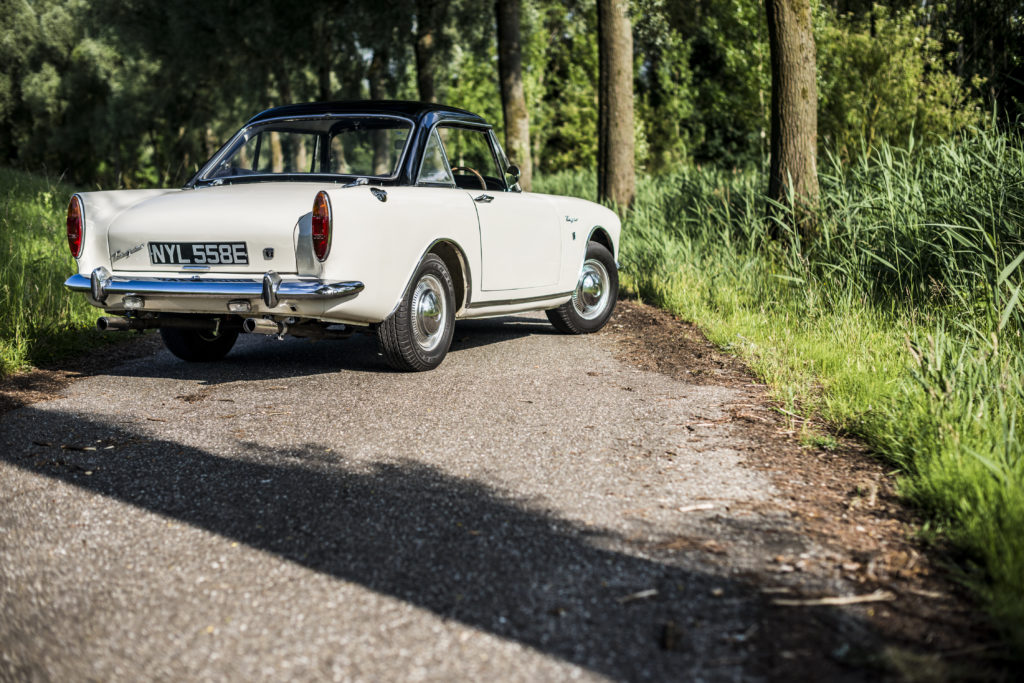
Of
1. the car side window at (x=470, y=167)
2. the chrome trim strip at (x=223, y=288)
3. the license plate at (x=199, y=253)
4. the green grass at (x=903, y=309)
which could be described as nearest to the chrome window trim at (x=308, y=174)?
the car side window at (x=470, y=167)

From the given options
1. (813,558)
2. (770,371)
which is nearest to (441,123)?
(770,371)

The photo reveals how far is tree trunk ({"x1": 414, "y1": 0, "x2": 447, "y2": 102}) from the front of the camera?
70.4 ft

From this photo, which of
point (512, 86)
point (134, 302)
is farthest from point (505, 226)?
point (512, 86)

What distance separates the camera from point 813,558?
3146 mm

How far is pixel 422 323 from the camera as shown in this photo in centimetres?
632

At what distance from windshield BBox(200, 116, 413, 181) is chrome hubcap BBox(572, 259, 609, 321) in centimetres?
224

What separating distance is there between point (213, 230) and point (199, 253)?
18 centimetres

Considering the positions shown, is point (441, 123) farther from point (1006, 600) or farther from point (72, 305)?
point (1006, 600)

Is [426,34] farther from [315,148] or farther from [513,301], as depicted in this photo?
[513,301]

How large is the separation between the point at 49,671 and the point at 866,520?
2.70 meters

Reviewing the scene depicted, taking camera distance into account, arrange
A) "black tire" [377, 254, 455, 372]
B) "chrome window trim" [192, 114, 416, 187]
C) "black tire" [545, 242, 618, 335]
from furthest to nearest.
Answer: "black tire" [545, 242, 618, 335] → "chrome window trim" [192, 114, 416, 187] → "black tire" [377, 254, 455, 372]

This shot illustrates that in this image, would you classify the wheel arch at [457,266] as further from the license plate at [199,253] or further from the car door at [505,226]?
the license plate at [199,253]

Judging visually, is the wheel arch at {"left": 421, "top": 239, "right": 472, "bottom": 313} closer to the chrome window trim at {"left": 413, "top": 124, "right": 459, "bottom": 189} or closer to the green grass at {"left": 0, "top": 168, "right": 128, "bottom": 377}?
the chrome window trim at {"left": 413, "top": 124, "right": 459, "bottom": 189}

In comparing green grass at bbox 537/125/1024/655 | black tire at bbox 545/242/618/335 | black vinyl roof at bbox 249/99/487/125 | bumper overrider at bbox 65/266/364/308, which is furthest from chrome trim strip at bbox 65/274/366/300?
black tire at bbox 545/242/618/335
